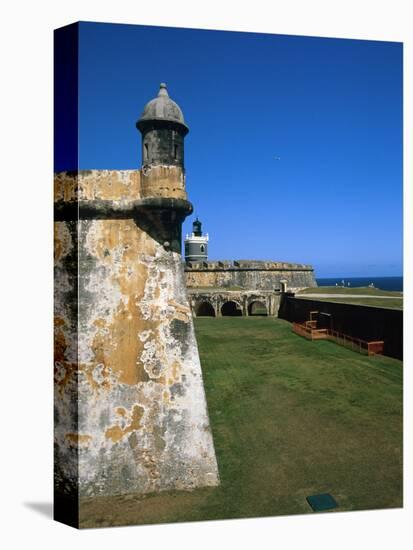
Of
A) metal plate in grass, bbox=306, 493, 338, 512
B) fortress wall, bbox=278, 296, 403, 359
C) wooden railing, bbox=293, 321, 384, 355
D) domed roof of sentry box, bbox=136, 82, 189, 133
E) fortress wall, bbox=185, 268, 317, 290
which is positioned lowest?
metal plate in grass, bbox=306, 493, 338, 512

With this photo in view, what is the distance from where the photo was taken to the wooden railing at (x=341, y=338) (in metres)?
13.6

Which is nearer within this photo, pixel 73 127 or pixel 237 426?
pixel 73 127

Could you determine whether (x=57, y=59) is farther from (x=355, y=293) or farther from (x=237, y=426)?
(x=355, y=293)

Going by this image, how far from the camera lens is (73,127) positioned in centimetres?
511

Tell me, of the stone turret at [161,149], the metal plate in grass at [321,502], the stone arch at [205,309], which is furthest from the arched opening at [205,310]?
the stone turret at [161,149]

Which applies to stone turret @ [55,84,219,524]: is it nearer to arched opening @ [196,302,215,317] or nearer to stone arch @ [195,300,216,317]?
stone arch @ [195,300,216,317]

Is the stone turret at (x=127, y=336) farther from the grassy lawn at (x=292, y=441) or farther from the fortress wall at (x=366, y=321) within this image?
the fortress wall at (x=366, y=321)

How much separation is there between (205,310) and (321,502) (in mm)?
22028

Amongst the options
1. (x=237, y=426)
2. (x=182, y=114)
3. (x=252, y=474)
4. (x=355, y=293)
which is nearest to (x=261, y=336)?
(x=355, y=293)

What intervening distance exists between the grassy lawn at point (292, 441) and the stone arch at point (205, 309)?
13596 mm

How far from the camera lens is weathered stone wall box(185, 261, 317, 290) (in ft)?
101

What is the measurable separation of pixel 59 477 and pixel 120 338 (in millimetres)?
1903

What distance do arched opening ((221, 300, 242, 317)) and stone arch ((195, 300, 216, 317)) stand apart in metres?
0.71

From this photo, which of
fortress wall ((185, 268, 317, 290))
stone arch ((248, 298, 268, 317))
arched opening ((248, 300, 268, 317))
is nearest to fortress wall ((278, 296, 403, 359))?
stone arch ((248, 298, 268, 317))
